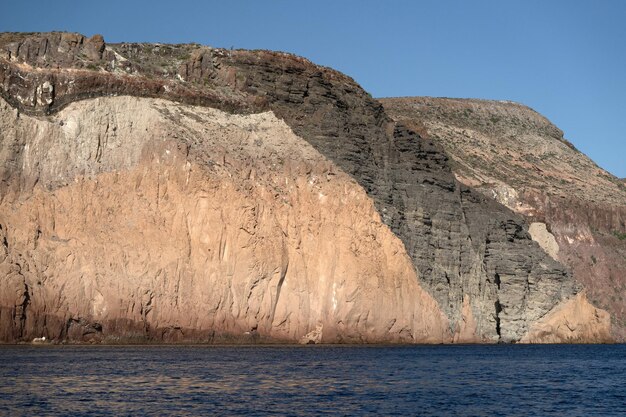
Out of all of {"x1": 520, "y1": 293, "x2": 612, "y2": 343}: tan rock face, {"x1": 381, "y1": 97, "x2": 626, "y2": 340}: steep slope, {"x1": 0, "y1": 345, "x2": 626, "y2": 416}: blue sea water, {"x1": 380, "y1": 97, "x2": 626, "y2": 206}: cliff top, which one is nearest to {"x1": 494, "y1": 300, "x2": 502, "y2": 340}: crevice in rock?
{"x1": 520, "y1": 293, "x2": 612, "y2": 343}: tan rock face

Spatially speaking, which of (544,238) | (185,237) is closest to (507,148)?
(544,238)

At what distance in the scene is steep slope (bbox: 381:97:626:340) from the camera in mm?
95688

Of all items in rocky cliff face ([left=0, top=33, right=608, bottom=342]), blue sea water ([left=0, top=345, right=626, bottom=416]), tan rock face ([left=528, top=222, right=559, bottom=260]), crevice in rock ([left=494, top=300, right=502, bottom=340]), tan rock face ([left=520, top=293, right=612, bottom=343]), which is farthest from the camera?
tan rock face ([left=528, top=222, right=559, bottom=260])

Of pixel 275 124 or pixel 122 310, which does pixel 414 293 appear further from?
pixel 122 310

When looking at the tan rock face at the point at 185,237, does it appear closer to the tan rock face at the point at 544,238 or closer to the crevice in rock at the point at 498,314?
the crevice in rock at the point at 498,314

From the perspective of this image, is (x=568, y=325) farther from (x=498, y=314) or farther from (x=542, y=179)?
(x=542, y=179)

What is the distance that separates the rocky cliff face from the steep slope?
56.3ft

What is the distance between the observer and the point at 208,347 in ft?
190

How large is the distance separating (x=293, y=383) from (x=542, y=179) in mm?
81055

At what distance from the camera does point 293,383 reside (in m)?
40.3

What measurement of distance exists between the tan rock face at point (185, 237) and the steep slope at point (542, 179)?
22.7 metres

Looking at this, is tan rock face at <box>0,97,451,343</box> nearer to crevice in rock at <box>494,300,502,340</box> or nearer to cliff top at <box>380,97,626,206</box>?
crevice in rock at <box>494,300,502,340</box>

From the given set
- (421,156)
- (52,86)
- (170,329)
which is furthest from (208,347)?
(421,156)

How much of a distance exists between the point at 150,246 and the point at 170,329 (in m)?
5.04
